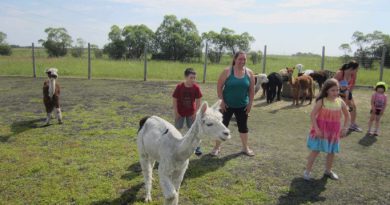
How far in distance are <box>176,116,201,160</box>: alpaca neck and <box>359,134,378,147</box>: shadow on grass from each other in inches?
218

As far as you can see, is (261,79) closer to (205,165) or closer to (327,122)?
(205,165)

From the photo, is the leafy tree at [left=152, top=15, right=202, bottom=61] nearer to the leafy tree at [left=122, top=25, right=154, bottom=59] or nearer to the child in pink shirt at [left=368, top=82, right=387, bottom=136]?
the leafy tree at [left=122, top=25, right=154, bottom=59]

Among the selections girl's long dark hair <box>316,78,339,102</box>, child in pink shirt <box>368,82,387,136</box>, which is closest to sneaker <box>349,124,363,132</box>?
child in pink shirt <box>368,82,387,136</box>

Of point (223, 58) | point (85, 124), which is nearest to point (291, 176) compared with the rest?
point (85, 124)

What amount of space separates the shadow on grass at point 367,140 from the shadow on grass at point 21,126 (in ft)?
26.5

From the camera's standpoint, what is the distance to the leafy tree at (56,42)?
4841 centimetres

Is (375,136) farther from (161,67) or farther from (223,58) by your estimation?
(223,58)

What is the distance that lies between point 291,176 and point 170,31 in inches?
1975

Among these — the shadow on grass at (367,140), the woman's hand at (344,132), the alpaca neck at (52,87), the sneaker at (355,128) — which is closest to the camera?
the woman's hand at (344,132)

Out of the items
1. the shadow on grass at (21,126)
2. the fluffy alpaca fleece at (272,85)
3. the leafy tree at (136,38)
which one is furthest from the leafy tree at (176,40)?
the shadow on grass at (21,126)

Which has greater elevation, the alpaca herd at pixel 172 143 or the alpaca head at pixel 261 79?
the alpaca head at pixel 261 79

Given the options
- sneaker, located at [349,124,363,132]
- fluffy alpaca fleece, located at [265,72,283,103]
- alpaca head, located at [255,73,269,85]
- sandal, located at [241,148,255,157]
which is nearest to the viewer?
sandal, located at [241,148,255,157]

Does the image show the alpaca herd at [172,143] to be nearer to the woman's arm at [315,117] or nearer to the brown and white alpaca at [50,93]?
the woman's arm at [315,117]

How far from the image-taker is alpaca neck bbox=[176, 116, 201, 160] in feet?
12.7
